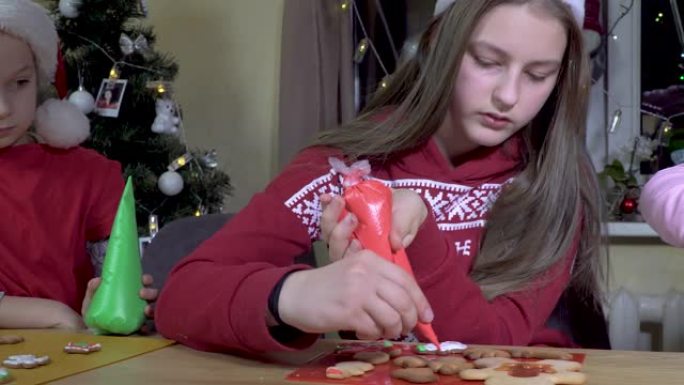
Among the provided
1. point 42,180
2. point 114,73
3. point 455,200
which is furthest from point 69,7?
point 455,200

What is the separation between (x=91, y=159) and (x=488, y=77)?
2.80 feet

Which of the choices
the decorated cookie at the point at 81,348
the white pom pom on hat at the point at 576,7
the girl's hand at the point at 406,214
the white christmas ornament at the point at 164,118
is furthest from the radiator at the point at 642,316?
the decorated cookie at the point at 81,348

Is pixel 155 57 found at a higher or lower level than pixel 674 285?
higher

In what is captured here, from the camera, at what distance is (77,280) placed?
162 cm

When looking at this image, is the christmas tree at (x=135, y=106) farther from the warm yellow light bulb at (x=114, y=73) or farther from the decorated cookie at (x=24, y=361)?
the decorated cookie at (x=24, y=361)

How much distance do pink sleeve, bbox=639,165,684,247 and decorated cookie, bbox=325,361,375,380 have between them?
1.99 ft

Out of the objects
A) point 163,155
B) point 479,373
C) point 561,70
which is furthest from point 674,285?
point 479,373

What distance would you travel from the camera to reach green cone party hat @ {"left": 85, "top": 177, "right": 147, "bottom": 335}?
1.04 m

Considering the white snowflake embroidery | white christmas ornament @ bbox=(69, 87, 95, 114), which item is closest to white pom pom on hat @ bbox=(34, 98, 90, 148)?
white christmas ornament @ bbox=(69, 87, 95, 114)

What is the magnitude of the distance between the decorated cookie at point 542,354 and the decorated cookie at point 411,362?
10cm

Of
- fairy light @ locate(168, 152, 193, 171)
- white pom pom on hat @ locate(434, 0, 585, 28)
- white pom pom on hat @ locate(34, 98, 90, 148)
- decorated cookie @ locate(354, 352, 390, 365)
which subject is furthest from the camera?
fairy light @ locate(168, 152, 193, 171)

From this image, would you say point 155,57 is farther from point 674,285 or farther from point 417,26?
point 674,285

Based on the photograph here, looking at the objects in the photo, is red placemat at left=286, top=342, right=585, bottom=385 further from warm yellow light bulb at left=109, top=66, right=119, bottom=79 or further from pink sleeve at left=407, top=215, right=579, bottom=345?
warm yellow light bulb at left=109, top=66, right=119, bottom=79

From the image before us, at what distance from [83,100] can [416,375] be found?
63.1 inches
